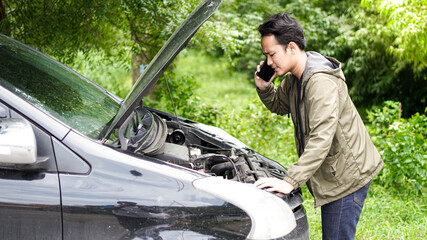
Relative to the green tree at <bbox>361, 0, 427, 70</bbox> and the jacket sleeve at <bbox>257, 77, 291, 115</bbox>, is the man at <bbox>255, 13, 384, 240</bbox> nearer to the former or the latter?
the jacket sleeve at <bbox>257, 77, 291, 115</bbox>

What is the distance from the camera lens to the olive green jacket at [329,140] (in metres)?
2.46

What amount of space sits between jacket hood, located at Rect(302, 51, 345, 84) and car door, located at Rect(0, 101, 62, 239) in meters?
1.41

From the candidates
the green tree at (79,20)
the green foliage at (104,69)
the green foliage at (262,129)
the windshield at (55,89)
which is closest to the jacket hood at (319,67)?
the windshield at (55,89)

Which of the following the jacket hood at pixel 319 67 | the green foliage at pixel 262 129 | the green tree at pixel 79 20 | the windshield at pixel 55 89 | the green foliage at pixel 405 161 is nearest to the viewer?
the windshield at pixel 55 89

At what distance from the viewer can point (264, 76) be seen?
3.11 metres

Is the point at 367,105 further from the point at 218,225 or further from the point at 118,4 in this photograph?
the point at 218,225

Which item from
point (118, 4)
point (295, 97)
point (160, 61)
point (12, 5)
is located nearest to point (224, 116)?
point (118, 4)

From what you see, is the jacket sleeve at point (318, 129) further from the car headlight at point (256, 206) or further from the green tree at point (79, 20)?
the green tree at point (79, 20)

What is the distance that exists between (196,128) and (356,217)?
1258 millimetres

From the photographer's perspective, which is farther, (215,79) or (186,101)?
(215,79)

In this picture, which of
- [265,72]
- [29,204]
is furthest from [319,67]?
[29,204]

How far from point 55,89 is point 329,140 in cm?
157

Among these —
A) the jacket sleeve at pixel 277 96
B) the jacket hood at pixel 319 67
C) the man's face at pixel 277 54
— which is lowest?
the jacket sleeve at pixel 277 96

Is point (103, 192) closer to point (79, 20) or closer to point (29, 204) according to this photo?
point (29, 204)
